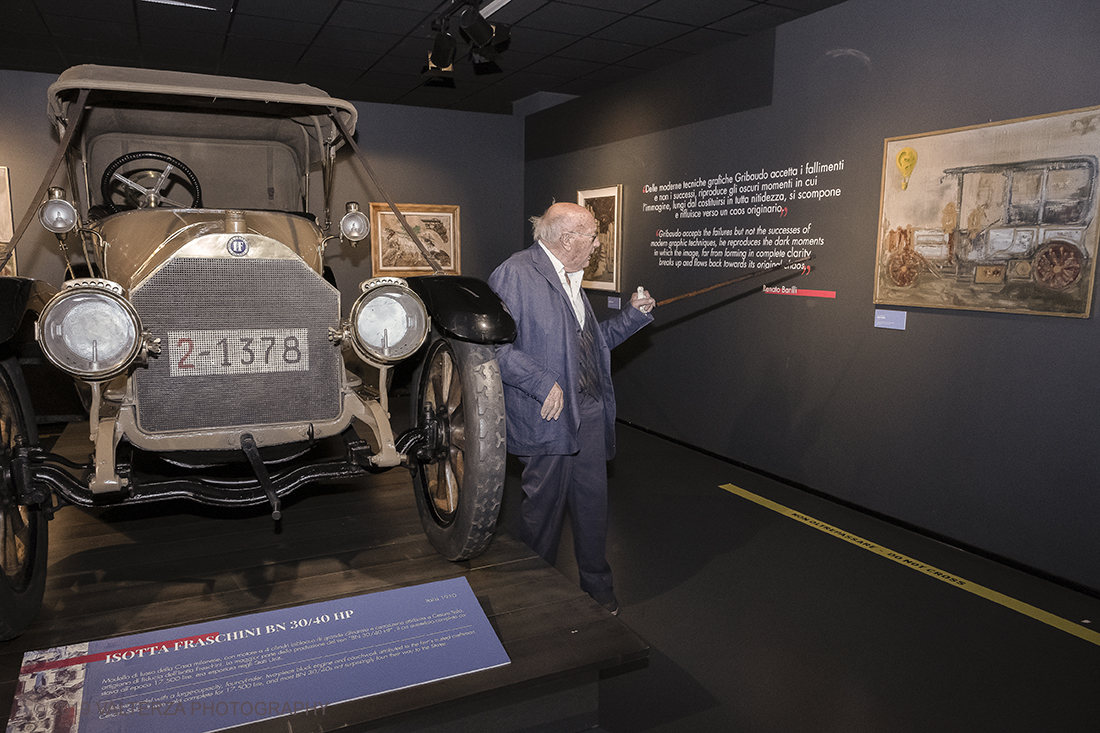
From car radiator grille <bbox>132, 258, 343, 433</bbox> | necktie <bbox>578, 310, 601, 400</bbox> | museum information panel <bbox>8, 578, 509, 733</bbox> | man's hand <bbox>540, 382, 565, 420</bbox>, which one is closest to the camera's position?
museum information panel <bbox>8, 578, 509, 733</bbox>

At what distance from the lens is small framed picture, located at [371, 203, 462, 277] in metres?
7.14

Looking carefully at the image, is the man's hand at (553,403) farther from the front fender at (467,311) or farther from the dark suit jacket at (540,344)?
the front fender at (467,311)

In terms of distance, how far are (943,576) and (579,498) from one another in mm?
1828

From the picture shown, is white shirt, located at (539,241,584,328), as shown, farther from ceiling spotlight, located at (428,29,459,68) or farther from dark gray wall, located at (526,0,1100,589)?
ceiling spotlight, located at (428,29,459,68)

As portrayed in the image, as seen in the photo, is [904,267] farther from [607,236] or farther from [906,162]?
[607,236]

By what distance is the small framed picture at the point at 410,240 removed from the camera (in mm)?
7137

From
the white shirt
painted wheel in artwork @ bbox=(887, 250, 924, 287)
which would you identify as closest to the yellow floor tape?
painted wheel in artwork @ bbox=(887, 250, 924, 287)

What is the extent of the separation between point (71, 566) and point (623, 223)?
15.3 feet

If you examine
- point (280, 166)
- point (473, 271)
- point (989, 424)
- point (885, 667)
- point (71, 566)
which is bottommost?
point (885, 667)

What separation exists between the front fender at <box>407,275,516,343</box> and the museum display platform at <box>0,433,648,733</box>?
0.86m

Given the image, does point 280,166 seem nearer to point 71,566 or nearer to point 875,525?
point 71,566

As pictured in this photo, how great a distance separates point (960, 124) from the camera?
3.46m

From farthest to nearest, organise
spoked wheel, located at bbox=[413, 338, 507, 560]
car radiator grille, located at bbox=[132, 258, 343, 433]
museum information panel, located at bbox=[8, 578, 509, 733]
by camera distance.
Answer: spoked wheel, located at bbox=[413, 338, 507, 560] < car radiator grille, located at bbox=[132, 258, 343, 433] < museum information panel, located at bbox=[8, 578, 509, 733]

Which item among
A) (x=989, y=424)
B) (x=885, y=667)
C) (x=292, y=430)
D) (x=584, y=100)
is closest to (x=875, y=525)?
(x=989, y=424)
